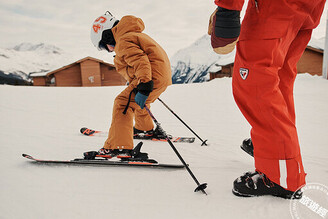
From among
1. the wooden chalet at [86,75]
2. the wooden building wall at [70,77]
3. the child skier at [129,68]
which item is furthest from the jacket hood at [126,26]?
the wooden building wall at [70,77]

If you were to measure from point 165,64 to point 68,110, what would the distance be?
2790 millimetres

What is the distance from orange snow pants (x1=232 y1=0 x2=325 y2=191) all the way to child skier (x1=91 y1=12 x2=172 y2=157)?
89cm

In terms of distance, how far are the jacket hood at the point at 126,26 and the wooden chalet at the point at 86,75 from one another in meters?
16.7

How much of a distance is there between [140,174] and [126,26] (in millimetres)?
1404

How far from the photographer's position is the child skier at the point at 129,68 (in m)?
1.88

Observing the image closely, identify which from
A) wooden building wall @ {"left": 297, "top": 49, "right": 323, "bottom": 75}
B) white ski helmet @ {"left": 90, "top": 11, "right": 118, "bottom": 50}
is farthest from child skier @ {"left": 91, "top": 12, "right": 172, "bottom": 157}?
wooden building wall @ {"left": 297, "top": 49, "right": 323, "bottom": 75}

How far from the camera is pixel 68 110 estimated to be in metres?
4.23

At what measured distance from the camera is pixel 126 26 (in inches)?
83.7

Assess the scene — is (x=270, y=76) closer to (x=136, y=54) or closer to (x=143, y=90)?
(x=143, y=90)

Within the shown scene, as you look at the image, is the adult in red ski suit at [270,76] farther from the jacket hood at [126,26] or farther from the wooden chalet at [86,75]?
the wooden chalet at [86,75]

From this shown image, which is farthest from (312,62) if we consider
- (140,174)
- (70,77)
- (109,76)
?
(70,77)

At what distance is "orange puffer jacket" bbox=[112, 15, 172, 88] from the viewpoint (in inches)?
76.0

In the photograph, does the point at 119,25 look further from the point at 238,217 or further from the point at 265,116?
the point at 238,217

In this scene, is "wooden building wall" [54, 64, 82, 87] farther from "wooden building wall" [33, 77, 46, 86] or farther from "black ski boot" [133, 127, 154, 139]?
"black ski boot" [133, 127, 154, 139]
